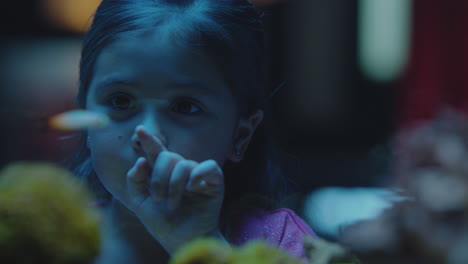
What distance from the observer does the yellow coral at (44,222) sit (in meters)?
0.34

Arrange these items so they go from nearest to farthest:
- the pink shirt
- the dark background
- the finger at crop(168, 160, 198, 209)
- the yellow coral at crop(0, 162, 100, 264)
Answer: the yellow coral at crop(0, 162, 100, 264)
the finger at crop(168, 160, 198, 209)
the pink shirt
the dark background

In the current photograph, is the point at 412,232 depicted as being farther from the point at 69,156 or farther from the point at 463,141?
the point at 69,156

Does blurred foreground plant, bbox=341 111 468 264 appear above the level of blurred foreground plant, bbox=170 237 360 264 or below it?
below

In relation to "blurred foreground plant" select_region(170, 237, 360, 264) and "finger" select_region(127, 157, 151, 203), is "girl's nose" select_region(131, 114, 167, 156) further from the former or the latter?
"blurred foreground plant" select_region(170, 237, 360, 264)

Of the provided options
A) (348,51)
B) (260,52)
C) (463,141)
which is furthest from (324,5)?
(260,52)

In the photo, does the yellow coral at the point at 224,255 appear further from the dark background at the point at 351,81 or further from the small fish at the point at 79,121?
the dark background at the point at 351,81

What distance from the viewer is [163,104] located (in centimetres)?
49

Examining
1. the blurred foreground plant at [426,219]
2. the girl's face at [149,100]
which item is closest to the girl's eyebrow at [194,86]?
the girl's face at [149,100]

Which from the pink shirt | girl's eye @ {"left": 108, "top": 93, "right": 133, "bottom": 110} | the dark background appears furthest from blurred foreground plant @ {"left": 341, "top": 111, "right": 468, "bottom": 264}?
the dark background

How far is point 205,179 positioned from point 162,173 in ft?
0.13

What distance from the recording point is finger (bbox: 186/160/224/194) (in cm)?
45

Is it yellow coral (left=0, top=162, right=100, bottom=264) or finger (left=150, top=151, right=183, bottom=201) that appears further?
finger (left=150, top=151, right=183, bottom=201)

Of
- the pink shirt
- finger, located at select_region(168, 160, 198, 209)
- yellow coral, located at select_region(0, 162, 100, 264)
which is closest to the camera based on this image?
yellow coral, located at select_region(0, 162, 100, 264)

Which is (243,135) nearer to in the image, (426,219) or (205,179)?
(205,179)
